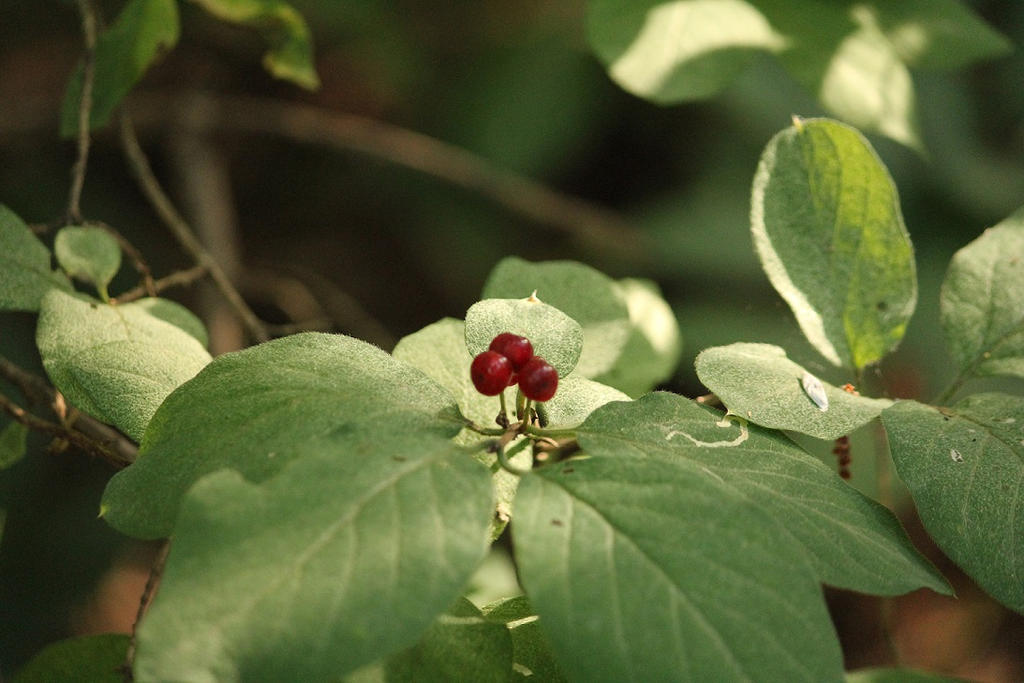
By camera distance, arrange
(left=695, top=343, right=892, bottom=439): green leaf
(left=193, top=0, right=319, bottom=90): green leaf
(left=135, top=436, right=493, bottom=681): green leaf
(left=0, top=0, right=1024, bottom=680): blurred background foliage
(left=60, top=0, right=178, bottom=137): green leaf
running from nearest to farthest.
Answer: (left=135, top=436, right=493, bottom=681): green leaf, (left=695, top=343, right=892, bottom=439): green leaf, (left=60, top=0, right=178, bottom=137): green leaf, (left=193, top=0, right=319, bottom=90): green leaf, (left=0, top=0, right=1024, bottom=680): blurred background foliage

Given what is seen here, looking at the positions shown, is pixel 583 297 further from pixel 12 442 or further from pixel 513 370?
pixel 12 442

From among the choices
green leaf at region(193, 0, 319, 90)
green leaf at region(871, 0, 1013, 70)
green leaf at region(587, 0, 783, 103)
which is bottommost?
green leaf at region(193, 0, 319, 90)

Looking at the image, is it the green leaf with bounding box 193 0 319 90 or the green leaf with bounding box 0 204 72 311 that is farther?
the green leaf with bounding box 193 0 319 90

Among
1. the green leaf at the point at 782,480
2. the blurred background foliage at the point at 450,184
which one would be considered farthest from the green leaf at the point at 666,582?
the blurred background foliage at the point at 450,184

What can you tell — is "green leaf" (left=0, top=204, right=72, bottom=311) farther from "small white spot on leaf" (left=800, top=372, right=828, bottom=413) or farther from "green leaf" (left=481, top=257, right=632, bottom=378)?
"small white spot on leaf" (left=800, top=372, right=828, bottom=413)

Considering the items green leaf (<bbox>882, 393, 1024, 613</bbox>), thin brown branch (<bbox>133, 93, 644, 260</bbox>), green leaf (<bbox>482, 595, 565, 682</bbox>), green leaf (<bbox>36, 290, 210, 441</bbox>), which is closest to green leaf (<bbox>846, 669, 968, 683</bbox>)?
green leaf (<bbox>882, 393, 1024, 613</bbox>)

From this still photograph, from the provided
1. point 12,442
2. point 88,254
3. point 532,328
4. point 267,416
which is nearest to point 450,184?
point 88,254

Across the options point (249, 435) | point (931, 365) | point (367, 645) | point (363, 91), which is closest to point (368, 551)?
point (367, 645)
